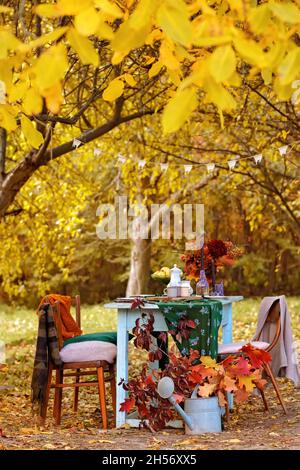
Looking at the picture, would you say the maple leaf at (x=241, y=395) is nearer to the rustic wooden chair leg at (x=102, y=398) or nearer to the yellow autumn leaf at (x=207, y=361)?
the yellow autumn leaf at (x=207, y=361)

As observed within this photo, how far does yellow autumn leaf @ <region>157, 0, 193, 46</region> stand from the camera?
2.18m

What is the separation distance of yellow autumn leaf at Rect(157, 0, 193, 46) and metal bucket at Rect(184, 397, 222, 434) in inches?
116

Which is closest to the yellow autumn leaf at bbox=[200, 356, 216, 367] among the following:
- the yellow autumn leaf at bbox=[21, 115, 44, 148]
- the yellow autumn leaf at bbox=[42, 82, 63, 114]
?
the yellow autumn leaf at bbox=[21, 115, 44, 148]

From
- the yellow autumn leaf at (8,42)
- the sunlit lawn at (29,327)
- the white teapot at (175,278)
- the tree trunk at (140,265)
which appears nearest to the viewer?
the yellow autumn leaf at (8,42)

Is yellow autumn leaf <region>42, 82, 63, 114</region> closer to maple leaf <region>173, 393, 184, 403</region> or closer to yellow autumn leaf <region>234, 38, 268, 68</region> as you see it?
yellow autumn leaf <region>234, 38, 268, 68</region>

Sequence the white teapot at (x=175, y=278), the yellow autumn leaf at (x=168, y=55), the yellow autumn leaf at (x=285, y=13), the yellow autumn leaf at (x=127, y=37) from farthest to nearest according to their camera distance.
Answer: the white teapot at (x=175, y=278) → the yellow autumn leaf at (x=168, y=55) → the yellow autumn leaf at (x=127, y=37) → the yellow autumn leaf at (x=285, y=13)

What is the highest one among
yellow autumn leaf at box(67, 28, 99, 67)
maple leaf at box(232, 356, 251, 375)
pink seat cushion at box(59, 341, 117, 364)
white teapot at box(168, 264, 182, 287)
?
yellow autumn leaf at box(67, 28, 99, 67)

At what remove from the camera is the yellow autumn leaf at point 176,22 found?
218cm

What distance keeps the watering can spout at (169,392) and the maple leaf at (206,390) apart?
15 cm

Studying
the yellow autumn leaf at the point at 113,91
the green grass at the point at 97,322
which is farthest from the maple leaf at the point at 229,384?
the green grass at the point at 97,322

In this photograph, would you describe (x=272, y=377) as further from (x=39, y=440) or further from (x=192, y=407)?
(x=39, y=440)

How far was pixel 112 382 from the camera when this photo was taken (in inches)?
216
